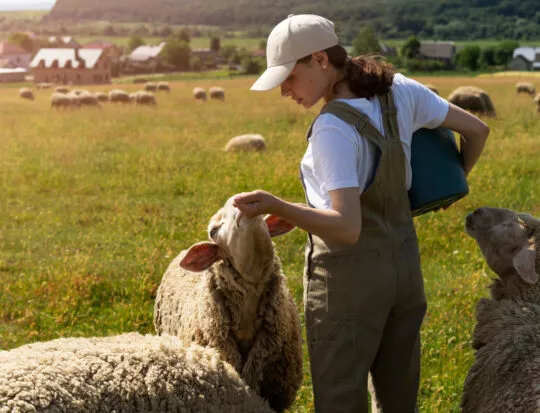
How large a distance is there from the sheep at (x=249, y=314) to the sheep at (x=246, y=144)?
11.4m

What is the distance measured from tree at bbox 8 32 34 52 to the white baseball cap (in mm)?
70619

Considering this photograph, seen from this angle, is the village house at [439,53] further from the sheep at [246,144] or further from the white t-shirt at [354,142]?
the white t-shirt at [354,142]

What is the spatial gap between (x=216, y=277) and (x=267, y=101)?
24.8 meters

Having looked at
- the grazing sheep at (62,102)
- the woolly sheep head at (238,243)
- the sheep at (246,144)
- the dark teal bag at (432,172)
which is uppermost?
the dark teal bag at (432,172)

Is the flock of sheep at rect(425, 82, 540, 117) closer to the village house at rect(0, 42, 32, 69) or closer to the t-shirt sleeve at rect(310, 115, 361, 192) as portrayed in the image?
the t-shirt sleeve at rect(310, 115, 361, 192)

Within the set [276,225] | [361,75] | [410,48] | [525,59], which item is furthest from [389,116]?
[525,59]

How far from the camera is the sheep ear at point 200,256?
4.13 meters

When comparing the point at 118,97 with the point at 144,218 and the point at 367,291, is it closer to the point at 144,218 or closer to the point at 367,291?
the point at 144,218

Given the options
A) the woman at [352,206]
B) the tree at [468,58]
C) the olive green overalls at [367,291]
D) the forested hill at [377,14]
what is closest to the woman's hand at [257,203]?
the woman at [352,206]

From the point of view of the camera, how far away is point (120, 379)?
3.35 m

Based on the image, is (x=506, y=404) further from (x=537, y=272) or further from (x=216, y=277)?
(x=216, y=277)

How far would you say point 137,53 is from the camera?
252ft

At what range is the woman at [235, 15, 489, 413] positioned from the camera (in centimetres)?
316

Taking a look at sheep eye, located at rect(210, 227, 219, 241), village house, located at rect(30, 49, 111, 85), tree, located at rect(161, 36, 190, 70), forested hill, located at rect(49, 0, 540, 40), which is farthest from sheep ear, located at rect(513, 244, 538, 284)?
forested hill, located at rect(49, 0, 540, 40)
